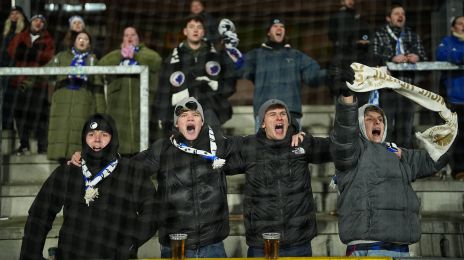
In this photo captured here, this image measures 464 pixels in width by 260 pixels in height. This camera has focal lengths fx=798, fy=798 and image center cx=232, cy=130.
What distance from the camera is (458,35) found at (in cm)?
748

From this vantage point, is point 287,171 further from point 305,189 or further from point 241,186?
point 241,186

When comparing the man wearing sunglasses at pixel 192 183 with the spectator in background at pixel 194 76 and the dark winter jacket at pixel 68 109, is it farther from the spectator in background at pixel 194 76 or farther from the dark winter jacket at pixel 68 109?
the dark winter jacket at pixel 68 109

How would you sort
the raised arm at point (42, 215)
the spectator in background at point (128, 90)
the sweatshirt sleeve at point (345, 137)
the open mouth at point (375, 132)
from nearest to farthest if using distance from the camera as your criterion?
the sweatshirt sleeve at point (345, 137) < the raised arm at point (42, 215) < the open mouth at point (375, 132) < the spectator in background at point (128, 90)

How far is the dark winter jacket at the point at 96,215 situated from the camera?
4.71 m

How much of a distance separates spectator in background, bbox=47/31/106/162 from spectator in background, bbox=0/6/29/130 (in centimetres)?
54

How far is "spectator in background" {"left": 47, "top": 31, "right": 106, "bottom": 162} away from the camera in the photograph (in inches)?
285

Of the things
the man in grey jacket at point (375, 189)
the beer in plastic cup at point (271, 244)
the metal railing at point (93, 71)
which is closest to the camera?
A: the beer in plastic cup at point (271, 244)

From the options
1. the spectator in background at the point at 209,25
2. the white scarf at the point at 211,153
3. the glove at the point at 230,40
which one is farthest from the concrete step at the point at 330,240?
the spectator in background at the point at 209,25

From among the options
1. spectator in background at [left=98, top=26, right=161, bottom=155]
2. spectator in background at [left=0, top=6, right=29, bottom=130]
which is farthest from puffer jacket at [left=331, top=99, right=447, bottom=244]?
spectator in background at [left=0, top=6, right=29, bottom=130]

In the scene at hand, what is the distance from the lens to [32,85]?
7.98 meters

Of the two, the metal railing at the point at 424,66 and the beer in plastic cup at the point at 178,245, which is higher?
the metal railing at the point at 424,66

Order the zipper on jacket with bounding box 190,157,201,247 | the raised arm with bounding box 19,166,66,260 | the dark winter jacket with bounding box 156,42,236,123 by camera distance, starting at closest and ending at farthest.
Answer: the raised arm with bounding box 19,166,66,260 < the zipper on jacket with bounding box 190,157,201,247 < the dark winter jacket with bounding box 156,42,236,123

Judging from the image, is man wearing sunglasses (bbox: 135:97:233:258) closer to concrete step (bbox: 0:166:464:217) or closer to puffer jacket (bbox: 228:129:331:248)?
puffer jacket (bbox: 228:129:331:248)

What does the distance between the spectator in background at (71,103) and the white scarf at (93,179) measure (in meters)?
2.40
